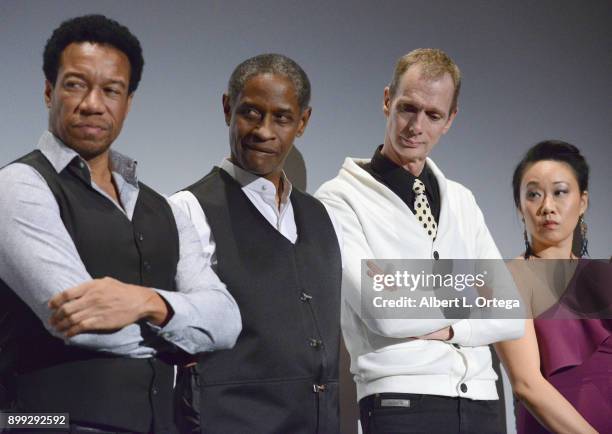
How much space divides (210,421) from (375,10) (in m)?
1.79

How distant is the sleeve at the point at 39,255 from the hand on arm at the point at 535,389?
5.11 feet

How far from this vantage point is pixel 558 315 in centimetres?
315

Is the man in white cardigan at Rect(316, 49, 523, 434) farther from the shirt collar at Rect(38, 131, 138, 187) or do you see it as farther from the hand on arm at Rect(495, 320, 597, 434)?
the shirt collar at Rect(38, 131, 138, 187)

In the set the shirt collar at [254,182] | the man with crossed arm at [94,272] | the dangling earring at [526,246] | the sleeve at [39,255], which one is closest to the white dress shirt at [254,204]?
the shirt collar at [254,182]

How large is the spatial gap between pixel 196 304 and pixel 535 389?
4.76 ft

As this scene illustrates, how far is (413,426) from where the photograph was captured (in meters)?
2.56

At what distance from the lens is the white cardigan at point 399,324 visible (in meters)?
2.59

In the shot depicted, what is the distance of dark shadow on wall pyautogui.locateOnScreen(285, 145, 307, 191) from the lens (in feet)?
10.3

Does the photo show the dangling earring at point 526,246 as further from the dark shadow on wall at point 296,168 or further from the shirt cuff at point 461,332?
the dark shadow on wall at point 296,168

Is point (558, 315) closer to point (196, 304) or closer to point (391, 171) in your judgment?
point (391, 171)

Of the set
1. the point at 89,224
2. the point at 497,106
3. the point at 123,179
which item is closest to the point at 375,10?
the point at 497,106

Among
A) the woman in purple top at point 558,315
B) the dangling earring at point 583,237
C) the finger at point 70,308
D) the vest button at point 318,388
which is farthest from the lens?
the dangling earring at point 583,237

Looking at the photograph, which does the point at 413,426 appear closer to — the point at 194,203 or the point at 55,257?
the point at 194,203

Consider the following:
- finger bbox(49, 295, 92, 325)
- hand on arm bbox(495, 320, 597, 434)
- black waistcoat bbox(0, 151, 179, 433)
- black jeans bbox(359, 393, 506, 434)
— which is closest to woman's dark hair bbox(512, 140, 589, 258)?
hand on arm bbox(495, 320, 597, 434)
